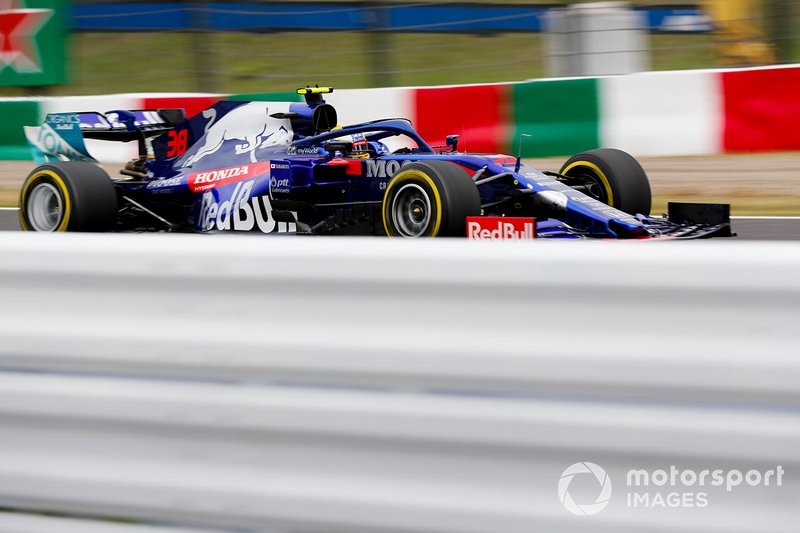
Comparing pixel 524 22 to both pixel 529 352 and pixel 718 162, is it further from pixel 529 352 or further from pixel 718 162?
pixel 529 352

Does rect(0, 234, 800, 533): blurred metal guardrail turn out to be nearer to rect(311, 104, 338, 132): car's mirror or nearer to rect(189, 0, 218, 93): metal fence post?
rect(311, 104, 338, 132): car's mirror

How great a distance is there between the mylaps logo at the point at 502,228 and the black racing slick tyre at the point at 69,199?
2969mm

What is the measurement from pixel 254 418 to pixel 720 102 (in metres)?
8.42

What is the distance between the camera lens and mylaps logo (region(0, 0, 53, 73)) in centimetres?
1276

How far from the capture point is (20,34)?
12867mm

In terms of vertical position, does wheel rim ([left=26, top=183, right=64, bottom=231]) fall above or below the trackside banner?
below

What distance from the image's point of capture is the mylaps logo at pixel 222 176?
760 cm

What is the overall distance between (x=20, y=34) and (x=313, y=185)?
7035 mm

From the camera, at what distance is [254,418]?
217cm

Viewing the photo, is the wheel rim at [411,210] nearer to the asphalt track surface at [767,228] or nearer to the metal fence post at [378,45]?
the asphalt track surface at [767,228]

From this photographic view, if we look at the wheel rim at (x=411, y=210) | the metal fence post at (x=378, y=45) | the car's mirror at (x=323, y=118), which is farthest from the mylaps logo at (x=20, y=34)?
the wheel rim at (x=411, y=210)

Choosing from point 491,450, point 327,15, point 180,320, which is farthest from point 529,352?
point 327,15

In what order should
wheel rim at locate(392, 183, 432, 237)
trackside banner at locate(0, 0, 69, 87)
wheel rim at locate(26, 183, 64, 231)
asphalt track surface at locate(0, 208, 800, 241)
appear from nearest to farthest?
wheel rim at locate(392, 183, 432, 237)
asphalt track surface at locate(0, 208, 800, 241)
wheel rim at locate(26, 183, 64, 231)
trackside banner at locate(0, 0, 69, 87)
